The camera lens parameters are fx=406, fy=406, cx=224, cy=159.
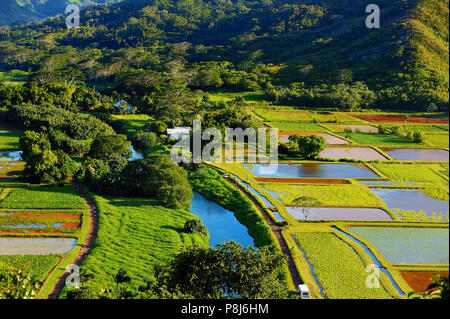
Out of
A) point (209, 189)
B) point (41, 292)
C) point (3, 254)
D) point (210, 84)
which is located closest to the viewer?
point (41, 292)

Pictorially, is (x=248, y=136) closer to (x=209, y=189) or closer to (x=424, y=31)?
(x=209, y=189)

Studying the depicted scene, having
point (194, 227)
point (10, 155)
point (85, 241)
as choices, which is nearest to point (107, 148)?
point (10, 155)

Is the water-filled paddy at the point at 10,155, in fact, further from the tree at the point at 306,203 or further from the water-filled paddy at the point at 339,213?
the tree at the point at 306,203

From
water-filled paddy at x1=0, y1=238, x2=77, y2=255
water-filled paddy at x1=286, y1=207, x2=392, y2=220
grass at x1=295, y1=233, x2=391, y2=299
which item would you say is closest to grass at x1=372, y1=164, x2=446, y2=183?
water-filled paddy at x1=286, y1=207, x2=392, y2=220

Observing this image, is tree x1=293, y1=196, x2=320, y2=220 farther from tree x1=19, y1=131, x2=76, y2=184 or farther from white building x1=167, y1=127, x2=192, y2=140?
white building x1=167, y1=127, x2=192, y2=140

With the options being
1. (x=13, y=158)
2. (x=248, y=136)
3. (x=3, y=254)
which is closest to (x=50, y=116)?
(x=13, y=158)

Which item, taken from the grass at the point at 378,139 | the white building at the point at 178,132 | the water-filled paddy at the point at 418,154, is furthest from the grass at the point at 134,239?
the grass at the point at 378,139

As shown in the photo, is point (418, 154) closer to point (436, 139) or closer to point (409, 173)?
point (436, 139)
